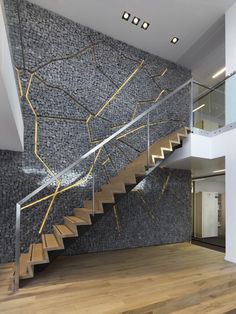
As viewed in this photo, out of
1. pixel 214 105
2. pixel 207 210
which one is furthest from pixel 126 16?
pixel 207 210

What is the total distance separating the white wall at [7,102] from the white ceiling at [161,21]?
2762mm

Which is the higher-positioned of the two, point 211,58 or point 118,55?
point 211,58

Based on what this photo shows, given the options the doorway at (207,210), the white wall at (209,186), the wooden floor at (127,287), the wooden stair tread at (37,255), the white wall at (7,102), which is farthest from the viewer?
the white wall at (209,186)

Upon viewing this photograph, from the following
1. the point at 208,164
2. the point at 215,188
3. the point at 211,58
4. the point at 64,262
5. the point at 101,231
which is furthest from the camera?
the point at 215,188

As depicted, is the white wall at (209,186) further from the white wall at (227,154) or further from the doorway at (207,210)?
the white wall at (227,154)

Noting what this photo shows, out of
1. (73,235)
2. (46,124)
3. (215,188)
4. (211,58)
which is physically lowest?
(73,235)

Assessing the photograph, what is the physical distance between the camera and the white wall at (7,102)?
1921mm

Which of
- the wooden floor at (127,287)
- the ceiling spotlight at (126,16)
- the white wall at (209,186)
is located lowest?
the wooden floor at (127,287)

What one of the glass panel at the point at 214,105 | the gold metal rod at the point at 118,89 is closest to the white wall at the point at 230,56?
the glass panel at the point at 214,105

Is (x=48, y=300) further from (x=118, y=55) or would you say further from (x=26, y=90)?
(x=118, y=55)

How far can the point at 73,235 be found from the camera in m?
2.98

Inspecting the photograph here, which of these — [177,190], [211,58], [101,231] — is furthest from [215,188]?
[101,231]

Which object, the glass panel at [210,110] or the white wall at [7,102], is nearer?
the white wall at [7,102]

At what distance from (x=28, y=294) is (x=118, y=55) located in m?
5.05
